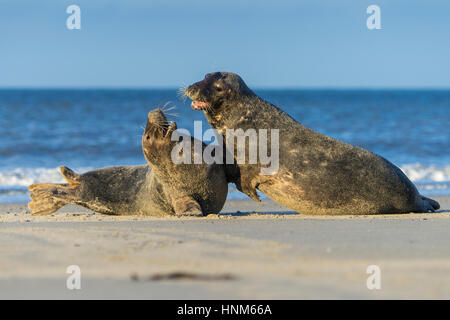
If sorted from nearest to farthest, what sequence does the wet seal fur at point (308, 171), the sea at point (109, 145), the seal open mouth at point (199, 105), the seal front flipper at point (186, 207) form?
the seal front flipper at point (186, 207)
the wet seal fur at point (308, 171)
the seal open mouth at point (199, 105)
the sea at point (109, 145)

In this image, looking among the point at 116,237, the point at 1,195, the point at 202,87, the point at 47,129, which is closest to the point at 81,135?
the point at 47,129

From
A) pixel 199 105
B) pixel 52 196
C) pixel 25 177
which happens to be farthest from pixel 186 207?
pixel 25 177

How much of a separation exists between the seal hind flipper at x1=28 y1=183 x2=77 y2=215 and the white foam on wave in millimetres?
4748

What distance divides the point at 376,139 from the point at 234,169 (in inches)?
666

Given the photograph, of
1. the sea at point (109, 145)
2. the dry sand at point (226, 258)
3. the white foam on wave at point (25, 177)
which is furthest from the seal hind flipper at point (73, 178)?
the white foam on wave at point (25, 177)

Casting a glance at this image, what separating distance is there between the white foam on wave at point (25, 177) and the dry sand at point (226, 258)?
6.86 m

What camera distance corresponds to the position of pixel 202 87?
27.3ft

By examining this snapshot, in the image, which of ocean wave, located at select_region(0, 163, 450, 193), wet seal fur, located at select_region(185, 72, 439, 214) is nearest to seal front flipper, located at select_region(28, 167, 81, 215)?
wet seal fur, located at select_region(185, 72, 439, 214)

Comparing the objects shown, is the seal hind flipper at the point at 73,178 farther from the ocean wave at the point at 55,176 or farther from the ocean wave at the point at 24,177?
the ocean wave at the point at 24,177

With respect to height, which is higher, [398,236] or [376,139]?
[376,139]

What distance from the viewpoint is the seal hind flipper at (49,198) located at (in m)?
8.64

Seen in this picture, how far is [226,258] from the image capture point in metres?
5.03

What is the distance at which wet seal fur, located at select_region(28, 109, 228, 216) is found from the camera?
7961 mm

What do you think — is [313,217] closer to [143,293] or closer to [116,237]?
[116,237]
